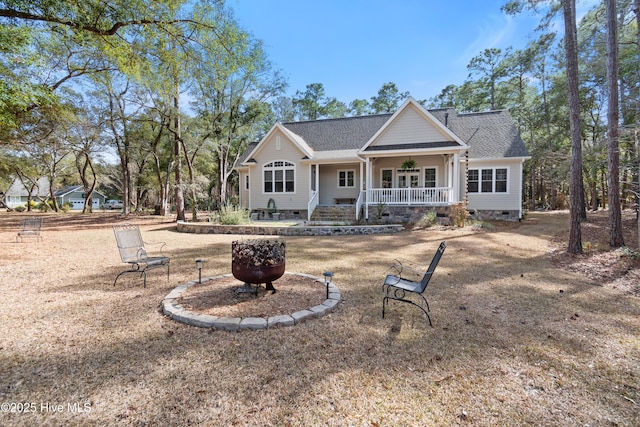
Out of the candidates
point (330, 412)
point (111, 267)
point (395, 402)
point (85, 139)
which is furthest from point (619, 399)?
point (85, 139)

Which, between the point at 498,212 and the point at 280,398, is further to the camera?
the point at 498,212

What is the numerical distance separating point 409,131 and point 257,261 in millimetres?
13336

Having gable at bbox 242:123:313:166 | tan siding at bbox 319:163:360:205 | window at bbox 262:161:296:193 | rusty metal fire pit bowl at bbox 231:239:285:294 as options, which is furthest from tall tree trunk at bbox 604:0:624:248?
window at bbox 262:161:296:193

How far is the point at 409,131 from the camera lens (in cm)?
1536

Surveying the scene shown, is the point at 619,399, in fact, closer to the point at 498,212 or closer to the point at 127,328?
the point at 127,328

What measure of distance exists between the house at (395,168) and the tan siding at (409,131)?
0.16 ft

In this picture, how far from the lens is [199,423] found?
2.13 m

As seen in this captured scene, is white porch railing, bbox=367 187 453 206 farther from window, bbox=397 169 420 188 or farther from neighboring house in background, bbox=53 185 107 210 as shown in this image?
neighboring house in background, bbox=53 185 107 210

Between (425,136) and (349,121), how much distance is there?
6686mm

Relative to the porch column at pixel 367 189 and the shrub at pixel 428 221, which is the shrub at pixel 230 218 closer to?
the porch column at pixel 367 189

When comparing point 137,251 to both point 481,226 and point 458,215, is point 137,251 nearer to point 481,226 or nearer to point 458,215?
point 458,215

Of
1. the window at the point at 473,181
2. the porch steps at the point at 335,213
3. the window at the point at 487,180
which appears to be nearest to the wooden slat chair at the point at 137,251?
the porch steps at the point at 335,213

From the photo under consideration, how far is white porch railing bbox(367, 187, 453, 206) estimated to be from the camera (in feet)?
47.2

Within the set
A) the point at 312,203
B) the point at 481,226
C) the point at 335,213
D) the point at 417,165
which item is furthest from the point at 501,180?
the point at 312,203
